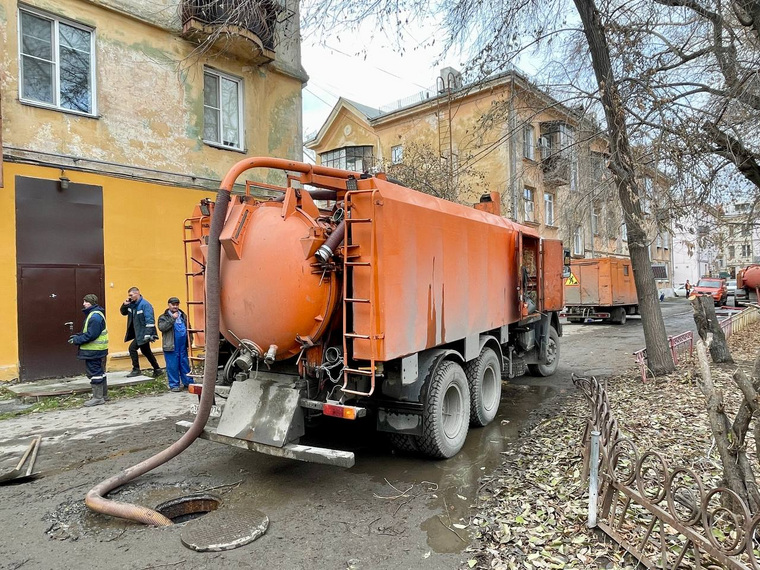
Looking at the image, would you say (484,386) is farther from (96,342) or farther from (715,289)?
(715,289)

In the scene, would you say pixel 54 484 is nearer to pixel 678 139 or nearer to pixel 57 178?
pixel 57 178

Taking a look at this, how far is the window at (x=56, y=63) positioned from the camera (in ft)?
28.6

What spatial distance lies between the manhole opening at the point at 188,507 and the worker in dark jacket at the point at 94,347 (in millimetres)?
4383

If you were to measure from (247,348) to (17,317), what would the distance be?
6295 mm

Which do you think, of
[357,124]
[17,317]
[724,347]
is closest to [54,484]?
[17,317]

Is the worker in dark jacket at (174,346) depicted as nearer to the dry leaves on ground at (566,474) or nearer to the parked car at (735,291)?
the dry leaves on ground at (566,474)

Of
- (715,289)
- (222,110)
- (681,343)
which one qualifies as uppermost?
(222,110)

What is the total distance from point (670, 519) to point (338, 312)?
2.89 metres

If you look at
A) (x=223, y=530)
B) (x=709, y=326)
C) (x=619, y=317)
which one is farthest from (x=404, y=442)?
(x=619, y=317)

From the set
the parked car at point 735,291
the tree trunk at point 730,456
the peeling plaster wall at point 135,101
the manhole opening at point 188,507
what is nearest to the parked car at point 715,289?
the parked car at point 735,291

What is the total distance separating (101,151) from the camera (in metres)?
9.42

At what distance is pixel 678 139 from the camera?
7.32 m

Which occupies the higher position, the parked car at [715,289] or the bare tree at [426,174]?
the bare tree at [426,174]

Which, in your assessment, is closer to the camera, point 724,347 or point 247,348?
point 247,348
